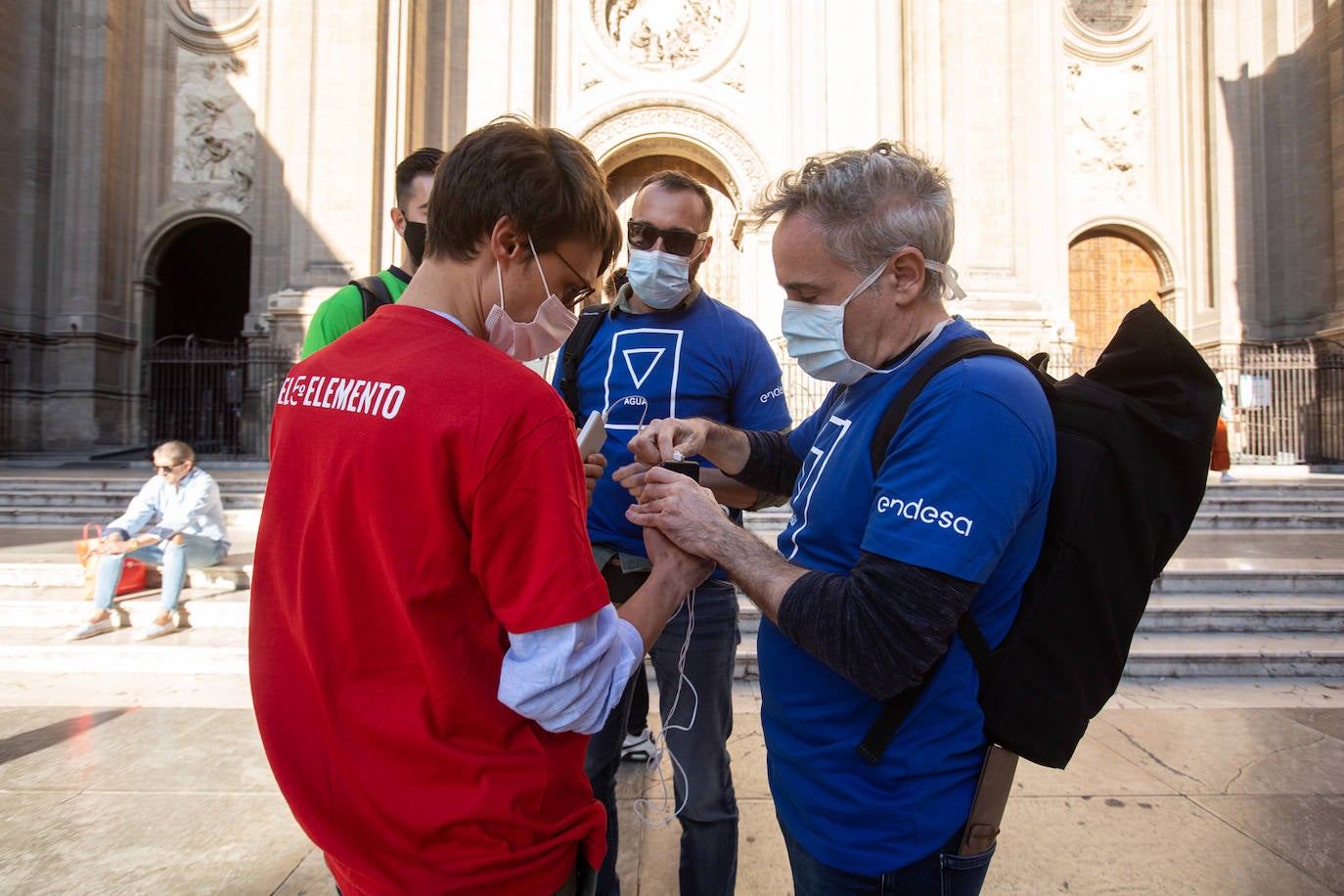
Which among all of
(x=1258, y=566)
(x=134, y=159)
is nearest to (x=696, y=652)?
(x=1258, y=566)

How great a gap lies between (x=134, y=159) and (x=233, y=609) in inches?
599

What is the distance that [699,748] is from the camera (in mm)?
2223

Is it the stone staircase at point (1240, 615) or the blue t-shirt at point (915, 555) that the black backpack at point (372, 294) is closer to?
the blue t-shirt at point (915, 555)

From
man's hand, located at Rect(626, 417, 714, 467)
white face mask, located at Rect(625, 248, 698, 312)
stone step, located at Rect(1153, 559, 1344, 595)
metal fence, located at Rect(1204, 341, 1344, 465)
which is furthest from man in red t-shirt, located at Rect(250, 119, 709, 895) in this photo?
metal fence, located at Rect(1204, 341, 1344, 465)

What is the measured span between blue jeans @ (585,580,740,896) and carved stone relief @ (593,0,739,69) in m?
14.6

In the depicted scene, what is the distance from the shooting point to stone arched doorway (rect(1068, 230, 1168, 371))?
53.8 feet

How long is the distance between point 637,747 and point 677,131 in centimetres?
1315

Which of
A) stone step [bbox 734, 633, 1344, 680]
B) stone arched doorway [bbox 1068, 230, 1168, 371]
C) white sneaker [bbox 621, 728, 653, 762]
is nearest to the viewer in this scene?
white sneaker [bbox 621, 728, 653, 762]

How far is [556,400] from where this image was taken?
1.07 metres

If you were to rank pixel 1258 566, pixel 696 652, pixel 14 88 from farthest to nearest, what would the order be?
pixel 14 88 → pixel 1258 566 → pixel 696 652

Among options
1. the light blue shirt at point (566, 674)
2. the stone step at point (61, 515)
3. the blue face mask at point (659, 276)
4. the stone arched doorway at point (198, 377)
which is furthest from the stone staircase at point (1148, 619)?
the stone arched doorway at point (198, 377)

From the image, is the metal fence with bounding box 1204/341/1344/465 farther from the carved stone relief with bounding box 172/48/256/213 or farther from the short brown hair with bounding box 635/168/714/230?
the carved stone relief with bounding box 172/48/256/213

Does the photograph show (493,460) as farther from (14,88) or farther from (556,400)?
(14,88)

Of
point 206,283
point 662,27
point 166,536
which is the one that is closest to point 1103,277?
point 662,27
